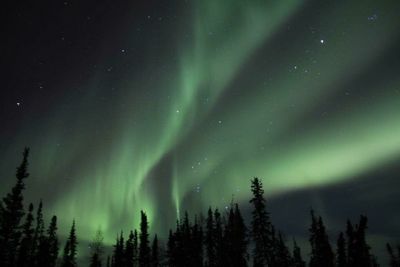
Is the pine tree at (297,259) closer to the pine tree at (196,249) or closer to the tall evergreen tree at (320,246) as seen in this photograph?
the tall evergreen tree at (320,246)

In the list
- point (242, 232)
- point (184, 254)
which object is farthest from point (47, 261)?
point (242, 232)

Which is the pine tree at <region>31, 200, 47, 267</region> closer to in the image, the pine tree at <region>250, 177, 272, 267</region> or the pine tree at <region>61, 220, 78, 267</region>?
the pine tree at <region>61, 220, 78, 267</region>

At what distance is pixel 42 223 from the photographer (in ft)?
261

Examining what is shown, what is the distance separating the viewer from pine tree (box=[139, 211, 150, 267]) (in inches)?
2530

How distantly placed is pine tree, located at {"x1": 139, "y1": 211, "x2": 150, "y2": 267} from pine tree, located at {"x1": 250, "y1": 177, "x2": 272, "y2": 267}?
25.2 meters

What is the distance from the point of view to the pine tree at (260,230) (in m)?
44.8

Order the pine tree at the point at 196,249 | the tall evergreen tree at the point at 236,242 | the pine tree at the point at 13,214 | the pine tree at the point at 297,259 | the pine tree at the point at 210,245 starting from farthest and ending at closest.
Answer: the pine tree at the point at 297,259, the pine tree at the point at 210,245, the pine tree at the point at 196,249, the tall evergreen tree at the point at 236,242, the pine tree at the point at 13,214

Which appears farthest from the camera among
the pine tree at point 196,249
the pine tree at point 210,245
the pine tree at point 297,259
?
the pine tree at point 297,259

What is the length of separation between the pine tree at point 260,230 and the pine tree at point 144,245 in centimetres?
2518

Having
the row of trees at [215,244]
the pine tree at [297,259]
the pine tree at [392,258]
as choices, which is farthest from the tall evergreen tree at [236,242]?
the pine tree at [392,258]

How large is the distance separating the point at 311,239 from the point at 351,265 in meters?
10.1

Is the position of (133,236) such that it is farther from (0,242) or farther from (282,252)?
(0,242)

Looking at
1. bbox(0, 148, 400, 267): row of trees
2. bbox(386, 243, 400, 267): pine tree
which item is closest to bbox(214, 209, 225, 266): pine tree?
bbox(0, 148, 400, 267): row of trees

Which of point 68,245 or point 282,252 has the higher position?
point 68,245
